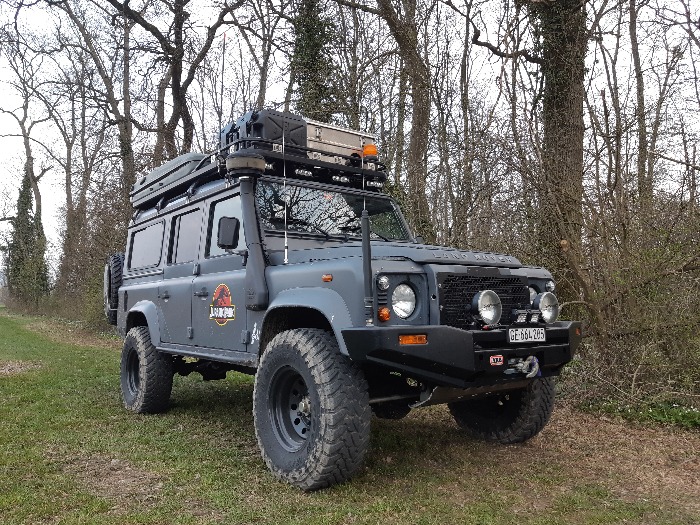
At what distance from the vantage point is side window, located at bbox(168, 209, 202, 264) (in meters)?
5.91

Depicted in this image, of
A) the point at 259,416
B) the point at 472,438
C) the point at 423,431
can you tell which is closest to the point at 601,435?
the point at 472,438

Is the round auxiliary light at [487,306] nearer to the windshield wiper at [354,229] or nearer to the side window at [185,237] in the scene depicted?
the windshield wiper at [354,229]

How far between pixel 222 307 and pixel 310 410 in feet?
5.01

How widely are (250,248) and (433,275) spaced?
167 cm

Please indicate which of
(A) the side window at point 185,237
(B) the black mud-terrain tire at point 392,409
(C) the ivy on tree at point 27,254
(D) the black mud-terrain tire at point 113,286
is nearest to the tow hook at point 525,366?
(B) the black mud-terrain tire at point 392,409

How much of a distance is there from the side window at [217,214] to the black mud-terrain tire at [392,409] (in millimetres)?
1942

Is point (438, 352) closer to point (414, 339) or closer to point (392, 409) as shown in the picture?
point (414, 339)

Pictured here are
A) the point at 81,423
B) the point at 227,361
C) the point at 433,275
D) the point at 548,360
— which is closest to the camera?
the point at 433,275

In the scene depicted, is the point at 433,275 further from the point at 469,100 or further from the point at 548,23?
the point at 469,100

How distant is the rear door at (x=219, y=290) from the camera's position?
4977mm

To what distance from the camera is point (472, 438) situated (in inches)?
211

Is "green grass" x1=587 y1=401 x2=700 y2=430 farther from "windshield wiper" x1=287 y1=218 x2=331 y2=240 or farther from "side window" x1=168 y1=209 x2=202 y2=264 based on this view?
"side window" x1=168 y1=209 x2=202 y2=264

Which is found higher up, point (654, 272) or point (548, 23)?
point (548, 23)

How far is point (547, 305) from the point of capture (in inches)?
173
